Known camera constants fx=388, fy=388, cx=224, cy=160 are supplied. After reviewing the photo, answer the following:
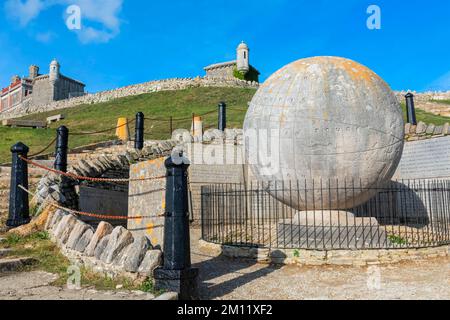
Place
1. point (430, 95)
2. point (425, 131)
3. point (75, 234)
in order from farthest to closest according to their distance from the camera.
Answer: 1. point (430, 95)
2. point (425, 131)
3. point (75, 234)

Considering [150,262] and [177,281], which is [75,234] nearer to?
[150,262]

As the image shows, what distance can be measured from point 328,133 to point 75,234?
16.8 feet

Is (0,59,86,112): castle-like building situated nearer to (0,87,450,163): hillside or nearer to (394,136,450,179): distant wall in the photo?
(0,87,450,163): hillside

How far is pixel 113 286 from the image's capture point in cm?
489

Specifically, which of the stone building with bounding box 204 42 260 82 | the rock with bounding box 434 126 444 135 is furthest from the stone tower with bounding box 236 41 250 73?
the rock with bounding box 434 126 444 135

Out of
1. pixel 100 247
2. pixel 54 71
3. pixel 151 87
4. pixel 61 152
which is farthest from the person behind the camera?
pixel 54 71

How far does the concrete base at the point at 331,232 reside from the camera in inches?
313

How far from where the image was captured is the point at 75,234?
20.4 feet

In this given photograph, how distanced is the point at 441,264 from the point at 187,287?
5.21 m

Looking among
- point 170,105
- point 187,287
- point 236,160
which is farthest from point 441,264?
point 170,105

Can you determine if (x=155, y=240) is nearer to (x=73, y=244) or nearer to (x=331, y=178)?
(x=73, y=244)

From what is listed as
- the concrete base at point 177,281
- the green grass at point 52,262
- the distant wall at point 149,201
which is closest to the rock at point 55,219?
the green grass at point 52,262

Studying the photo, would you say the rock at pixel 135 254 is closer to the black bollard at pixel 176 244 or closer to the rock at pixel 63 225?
the black bollard at pixel 176 244

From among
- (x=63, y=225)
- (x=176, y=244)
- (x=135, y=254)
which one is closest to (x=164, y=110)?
(x=63, y=225)
